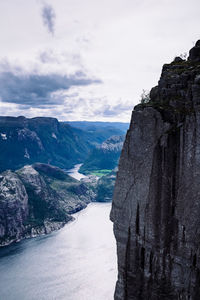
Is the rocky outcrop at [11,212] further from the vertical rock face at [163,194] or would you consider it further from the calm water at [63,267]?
the vertical rock face at [163,194]

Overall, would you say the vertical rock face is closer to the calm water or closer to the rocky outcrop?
the calm water

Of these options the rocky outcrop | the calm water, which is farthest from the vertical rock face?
the rocky outcrop

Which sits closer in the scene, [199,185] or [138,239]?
[199,185]

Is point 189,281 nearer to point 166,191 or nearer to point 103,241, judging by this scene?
point 166,191

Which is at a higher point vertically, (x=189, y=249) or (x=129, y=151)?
(x=129, y=151)

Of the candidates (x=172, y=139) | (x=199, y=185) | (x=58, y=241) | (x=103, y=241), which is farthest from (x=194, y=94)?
(x=58, y=241)

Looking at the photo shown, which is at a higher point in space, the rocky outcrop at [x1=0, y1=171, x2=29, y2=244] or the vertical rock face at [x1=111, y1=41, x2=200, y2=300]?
the vertical rock face at [x1=111, y1=41, x2=200, y2=300]

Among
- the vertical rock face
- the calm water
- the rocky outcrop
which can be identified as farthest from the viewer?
the rocky outcrop

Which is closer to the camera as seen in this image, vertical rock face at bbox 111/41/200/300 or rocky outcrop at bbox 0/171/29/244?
vertical rock face at bbox 111/41/200/300
